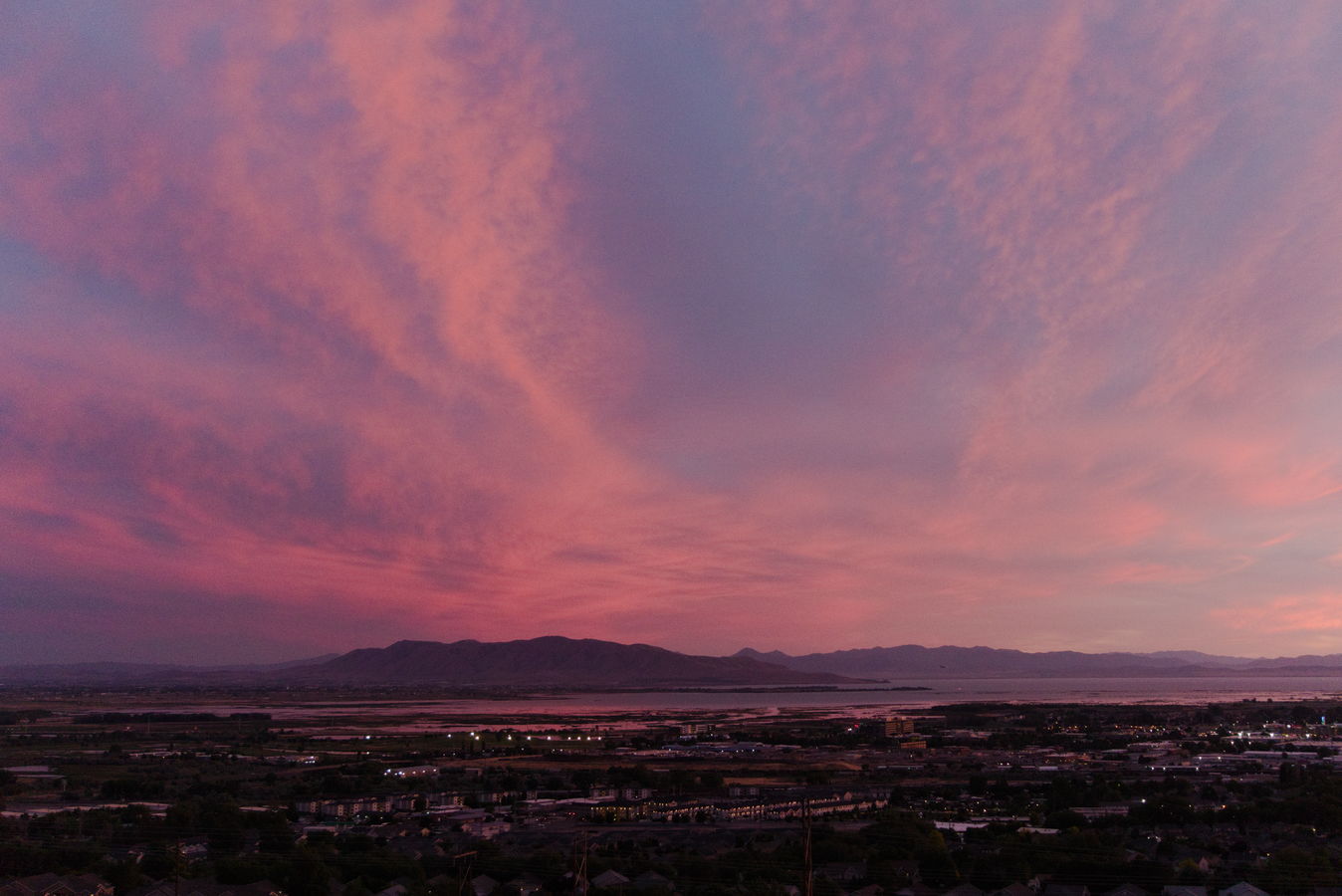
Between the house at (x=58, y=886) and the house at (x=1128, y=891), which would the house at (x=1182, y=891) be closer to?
the house at (x=1128, y=891)

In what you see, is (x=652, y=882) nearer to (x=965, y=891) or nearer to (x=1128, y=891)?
(x=965, y=891)

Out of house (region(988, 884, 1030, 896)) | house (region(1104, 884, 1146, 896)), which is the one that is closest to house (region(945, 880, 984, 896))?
house (region(988, 884, 1030, 896))

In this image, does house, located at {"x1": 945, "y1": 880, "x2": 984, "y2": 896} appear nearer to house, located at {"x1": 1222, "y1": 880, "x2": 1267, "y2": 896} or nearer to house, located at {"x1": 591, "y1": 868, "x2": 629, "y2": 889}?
house, located at {"x1": 1222, "y1": 880, "x2": 1267, "y2": 896}

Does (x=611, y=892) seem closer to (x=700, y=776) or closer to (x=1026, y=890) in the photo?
(x=1026, y=890)

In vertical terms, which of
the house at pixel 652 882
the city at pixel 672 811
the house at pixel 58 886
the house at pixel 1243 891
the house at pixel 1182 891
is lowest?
the city at pixel 672 811

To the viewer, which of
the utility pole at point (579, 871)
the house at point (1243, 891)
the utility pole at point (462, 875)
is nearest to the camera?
the utility pole at point (579, 871)

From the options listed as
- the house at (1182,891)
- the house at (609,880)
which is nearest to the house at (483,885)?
the house at (609,880)

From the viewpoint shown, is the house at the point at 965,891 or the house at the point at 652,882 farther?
the house at the point at 965,891

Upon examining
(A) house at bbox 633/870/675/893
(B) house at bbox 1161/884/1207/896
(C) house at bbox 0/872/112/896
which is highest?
(C) house at bbox 0/872/112/896

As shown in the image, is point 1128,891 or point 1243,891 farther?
point 1128,891

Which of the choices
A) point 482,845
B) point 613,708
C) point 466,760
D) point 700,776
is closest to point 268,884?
point 482,845

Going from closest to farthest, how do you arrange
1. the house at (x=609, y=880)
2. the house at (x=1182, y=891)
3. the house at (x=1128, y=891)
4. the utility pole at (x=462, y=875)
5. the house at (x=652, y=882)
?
the house at (x=1182, y=891) → the utility pole at (x=462, y=875) → the house at (x=652, y=882) → the house at (x=1128, y=891) → the house at (x=609, y=880)

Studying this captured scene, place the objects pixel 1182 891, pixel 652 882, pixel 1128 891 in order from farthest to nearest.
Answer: pixel 652 882
pixel 1128 891
pixel 1182 891

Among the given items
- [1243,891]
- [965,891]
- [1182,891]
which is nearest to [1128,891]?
[1182,891]
